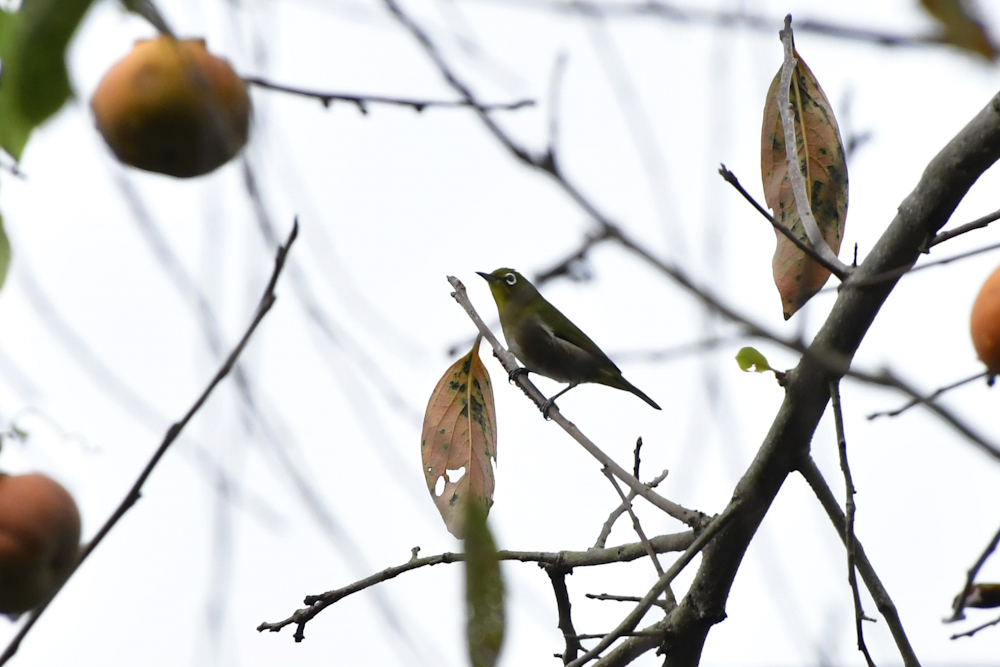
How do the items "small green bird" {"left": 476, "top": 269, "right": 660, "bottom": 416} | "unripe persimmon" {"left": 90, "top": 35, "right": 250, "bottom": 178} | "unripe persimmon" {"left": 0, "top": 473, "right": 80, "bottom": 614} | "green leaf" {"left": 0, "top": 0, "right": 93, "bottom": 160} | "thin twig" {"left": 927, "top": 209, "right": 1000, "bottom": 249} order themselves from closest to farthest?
"green leaf" {"left": 0, "top": 0, "right": 93, "bottom": 160} → "thin twig" {"left": 927, "top": 209, "right": 1000, "bottom": 249} → "unripe persimmon" {"left": 90, "top": 35, "right": 250, "bottom": 178} → "unripe persimmon" {"left": 0, "top": 473, "right": 80, "bottom": 614} → "small green bird" {"left": 476, "top": 269, "right": 660, "bottom": 416}

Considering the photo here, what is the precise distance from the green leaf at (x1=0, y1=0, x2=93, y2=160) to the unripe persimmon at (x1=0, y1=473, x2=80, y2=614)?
211 cm

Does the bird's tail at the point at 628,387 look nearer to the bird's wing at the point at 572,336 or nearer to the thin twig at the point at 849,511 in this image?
the bird's wing at the point at 572,336

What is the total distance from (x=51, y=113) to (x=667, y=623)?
188 centimetres

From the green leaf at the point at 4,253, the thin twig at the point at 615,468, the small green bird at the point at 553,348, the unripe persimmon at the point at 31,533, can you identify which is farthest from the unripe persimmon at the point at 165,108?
the small green bird at the point at 553,348

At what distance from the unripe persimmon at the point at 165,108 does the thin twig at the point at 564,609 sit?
148cm

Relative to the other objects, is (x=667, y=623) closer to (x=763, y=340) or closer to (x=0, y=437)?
(x=763, y=340)

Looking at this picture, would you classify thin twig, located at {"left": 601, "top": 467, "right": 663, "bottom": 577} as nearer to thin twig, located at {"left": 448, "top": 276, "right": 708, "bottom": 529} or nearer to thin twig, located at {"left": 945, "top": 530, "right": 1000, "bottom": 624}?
thin twig, located at {"left": 448, "top": 276, "right": 708, "bottom": 529}

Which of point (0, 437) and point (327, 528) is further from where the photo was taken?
point (0, 437)

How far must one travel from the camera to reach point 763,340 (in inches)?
44.4

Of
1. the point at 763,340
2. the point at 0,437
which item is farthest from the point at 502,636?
the point at 0,437

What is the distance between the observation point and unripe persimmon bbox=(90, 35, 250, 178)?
117 inches

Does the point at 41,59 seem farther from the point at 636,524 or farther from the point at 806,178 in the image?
the point at 806,178

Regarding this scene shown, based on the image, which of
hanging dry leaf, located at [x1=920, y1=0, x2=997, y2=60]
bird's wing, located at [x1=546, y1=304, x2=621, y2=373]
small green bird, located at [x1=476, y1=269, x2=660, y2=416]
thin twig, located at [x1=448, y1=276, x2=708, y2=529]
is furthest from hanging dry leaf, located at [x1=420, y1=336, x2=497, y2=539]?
bird's wing, located at [x1=546, y1=304, x2=621, y2=373]

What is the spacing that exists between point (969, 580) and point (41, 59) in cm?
182
